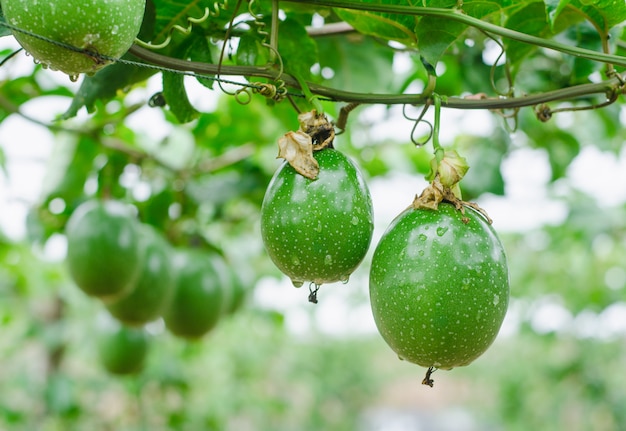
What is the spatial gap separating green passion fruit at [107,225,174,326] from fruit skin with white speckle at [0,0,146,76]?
1195 millimetres

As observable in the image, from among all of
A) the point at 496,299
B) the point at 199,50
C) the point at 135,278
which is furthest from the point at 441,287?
the point at 135,278

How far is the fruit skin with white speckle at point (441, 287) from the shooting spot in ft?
2.90

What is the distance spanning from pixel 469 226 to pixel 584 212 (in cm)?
225

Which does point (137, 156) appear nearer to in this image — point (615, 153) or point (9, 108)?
point (9, 108)

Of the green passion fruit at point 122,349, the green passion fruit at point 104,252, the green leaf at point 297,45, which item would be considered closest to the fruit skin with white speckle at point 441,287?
the green leaf at point 297,45

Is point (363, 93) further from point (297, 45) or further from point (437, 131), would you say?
point (297, 45)

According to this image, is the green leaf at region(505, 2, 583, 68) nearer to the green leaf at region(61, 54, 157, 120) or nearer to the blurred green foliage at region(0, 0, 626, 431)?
the blurred green foliage at region(0, 0, 626, 431)

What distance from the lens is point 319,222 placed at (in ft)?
3.01

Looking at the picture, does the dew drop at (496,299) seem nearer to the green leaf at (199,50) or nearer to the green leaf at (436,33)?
the green leaf at (436,33)

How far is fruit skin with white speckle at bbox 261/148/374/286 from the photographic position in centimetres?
→ 92

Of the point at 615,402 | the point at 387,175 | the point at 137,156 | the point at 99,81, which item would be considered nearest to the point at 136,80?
the point at 99,81

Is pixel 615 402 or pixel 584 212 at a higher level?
pixel 584 212

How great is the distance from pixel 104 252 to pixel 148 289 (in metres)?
0.22

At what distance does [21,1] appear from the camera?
757mm
